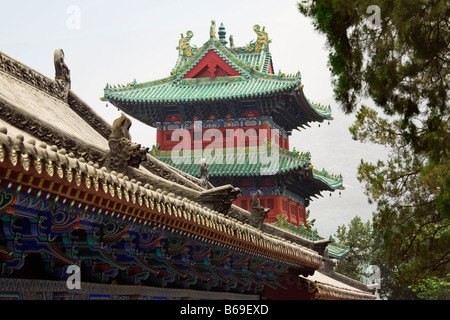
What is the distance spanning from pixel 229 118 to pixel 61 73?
1786 cm

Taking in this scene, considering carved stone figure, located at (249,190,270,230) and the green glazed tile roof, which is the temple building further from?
the green glazed tile roof

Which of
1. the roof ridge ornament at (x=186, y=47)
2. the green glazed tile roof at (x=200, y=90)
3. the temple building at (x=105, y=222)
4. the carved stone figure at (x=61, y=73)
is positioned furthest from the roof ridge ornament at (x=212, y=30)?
the carved stone figure at (x=61, y=73)

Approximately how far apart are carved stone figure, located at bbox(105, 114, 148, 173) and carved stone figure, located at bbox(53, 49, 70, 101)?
144 inches

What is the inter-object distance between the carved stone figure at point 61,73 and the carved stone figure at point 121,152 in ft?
12.0

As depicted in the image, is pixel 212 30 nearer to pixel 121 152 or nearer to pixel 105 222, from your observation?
pixel 121 152

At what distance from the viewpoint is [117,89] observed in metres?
31.1

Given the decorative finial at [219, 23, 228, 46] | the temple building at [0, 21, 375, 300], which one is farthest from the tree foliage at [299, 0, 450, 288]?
the decorative finial at [219, 23, 228, 46]

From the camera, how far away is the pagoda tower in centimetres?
2912

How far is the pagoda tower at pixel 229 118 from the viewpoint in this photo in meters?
29.1

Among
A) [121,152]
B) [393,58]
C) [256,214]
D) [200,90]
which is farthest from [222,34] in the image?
[393,58]

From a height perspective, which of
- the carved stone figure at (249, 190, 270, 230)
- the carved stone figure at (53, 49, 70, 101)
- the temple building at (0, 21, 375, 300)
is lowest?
the temple building at (0, 21, 375, 300)

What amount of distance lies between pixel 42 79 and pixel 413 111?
21.9ft
